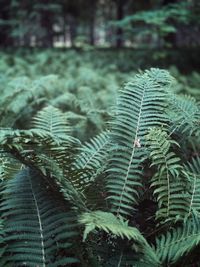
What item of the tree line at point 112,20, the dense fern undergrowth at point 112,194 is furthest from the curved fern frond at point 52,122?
the tree line at point 112,20

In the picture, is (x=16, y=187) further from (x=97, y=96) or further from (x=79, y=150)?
(x=97, y=96)

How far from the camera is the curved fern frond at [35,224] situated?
6.39 ft

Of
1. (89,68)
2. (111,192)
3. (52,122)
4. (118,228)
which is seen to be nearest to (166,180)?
(111,192)

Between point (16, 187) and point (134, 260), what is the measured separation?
28.6 inches

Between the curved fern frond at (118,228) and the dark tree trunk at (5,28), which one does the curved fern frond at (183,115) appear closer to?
the curved fern frond at (118,228)

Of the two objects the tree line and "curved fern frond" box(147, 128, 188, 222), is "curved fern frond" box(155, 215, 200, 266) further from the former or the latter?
the tree line

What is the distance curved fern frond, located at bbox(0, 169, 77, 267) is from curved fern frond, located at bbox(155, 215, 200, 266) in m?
0.46

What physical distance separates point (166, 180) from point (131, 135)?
365 millimetres

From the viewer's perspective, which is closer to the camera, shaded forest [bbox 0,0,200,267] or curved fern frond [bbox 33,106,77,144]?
shaded forest [bbox 0,0,200,267]

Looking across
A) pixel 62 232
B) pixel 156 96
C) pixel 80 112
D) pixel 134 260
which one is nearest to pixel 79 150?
pixel 156 96

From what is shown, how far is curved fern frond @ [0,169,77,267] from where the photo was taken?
195 centimetres

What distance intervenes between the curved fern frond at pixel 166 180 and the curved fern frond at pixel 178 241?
102 millimetres

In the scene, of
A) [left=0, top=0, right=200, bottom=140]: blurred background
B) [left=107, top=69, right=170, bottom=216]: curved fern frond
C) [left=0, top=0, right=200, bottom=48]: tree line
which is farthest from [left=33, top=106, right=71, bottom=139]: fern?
[left=0, top=0, right=200, bottom=48]: tree line

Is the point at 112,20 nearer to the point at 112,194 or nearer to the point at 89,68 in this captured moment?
the point at 89,68
